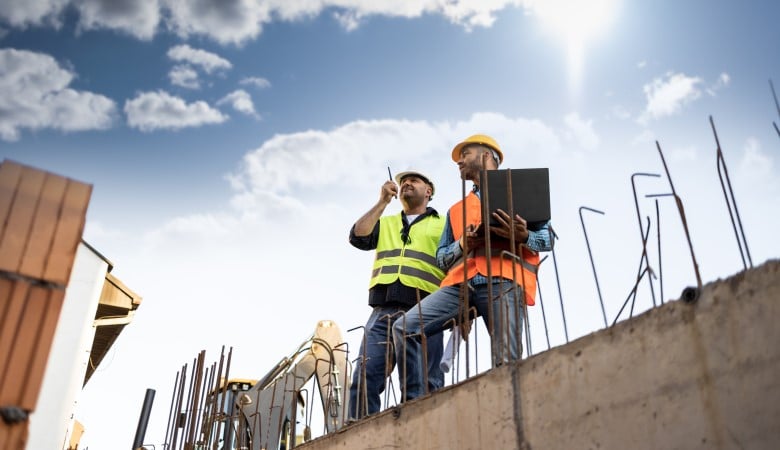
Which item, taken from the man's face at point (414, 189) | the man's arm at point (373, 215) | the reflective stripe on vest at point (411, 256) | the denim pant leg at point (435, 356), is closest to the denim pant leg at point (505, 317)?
the denim pant leg at point (435, 356)

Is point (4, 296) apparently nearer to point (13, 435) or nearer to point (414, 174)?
point (13, 435)

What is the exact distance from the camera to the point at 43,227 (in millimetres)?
2477

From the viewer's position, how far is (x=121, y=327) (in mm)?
11359

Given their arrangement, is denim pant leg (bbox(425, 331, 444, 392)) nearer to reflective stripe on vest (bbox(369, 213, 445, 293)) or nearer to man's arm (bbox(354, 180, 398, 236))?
reflective stripe on vest (bbox(369, 213, 445, 293))

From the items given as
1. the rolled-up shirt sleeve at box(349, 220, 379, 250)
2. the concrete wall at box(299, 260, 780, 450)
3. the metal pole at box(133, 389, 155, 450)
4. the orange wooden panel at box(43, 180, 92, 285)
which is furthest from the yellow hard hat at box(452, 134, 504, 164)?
the metal pole at box(133, 389, 155, 450)

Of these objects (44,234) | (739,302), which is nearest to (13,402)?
(44,234)

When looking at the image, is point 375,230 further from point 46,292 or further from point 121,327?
point 121,327

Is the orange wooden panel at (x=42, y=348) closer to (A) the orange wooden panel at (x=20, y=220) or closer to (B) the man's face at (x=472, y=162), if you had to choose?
(A) the orange wooden panel at (x=20, y=220)

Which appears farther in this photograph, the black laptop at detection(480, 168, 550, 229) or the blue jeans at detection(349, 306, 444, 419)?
the blue jeans at detection(349, 306, 444, 419)

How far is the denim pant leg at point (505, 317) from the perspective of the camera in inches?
133

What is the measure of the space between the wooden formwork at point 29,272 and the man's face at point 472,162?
294cm

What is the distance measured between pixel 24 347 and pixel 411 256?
10.8 feet

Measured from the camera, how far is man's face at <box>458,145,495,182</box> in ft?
16.5

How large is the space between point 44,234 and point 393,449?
2296 millimetres
